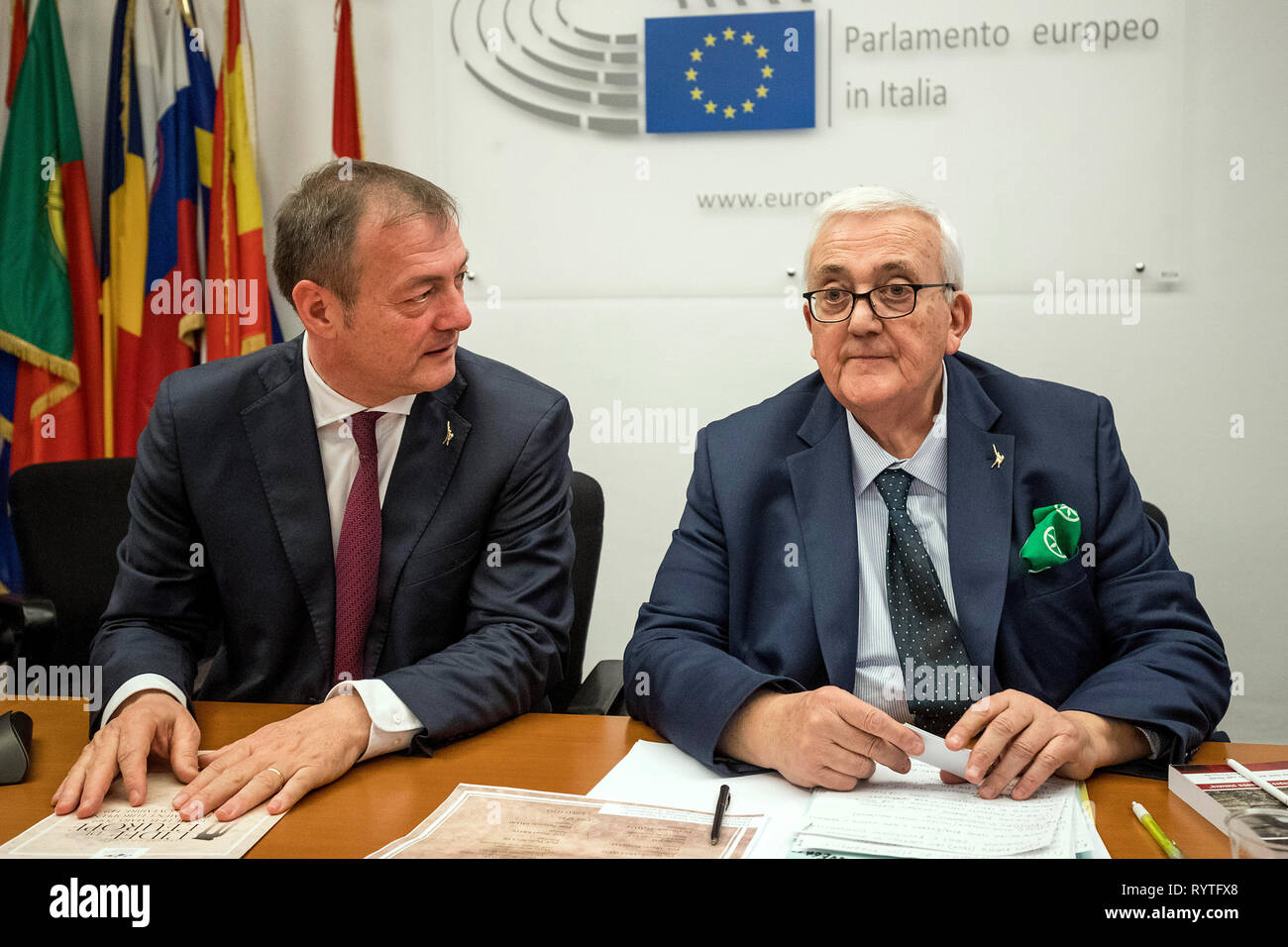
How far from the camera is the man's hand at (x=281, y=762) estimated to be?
1.42m

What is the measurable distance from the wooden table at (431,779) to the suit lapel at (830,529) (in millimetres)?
362

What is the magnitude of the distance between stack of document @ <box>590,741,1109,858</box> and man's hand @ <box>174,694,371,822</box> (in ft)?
1.24

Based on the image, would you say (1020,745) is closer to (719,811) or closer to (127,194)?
(719,811)

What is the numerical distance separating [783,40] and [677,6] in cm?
39

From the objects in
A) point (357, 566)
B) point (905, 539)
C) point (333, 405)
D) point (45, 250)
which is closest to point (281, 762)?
point (357, 566)

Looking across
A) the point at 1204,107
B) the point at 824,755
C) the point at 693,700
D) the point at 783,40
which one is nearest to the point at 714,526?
the point at 693,700

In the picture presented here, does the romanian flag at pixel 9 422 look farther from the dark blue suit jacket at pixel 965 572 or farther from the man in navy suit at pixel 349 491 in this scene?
the dark blue suit jacket at pixel 965 572

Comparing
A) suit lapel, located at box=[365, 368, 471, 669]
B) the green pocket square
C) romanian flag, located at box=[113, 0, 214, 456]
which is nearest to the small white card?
the green pocket square

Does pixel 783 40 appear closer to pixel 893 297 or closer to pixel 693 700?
pixel 893 297

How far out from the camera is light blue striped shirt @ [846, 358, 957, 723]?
A: 188 centimetres

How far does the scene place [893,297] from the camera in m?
1.97

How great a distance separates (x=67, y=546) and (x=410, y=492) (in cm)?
118

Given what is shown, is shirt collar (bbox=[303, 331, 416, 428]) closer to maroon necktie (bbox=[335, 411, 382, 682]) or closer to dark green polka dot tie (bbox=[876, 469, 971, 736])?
maroon necktie (bbox=[335, 411, 382, 682])

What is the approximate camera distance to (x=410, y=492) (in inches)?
80.5
